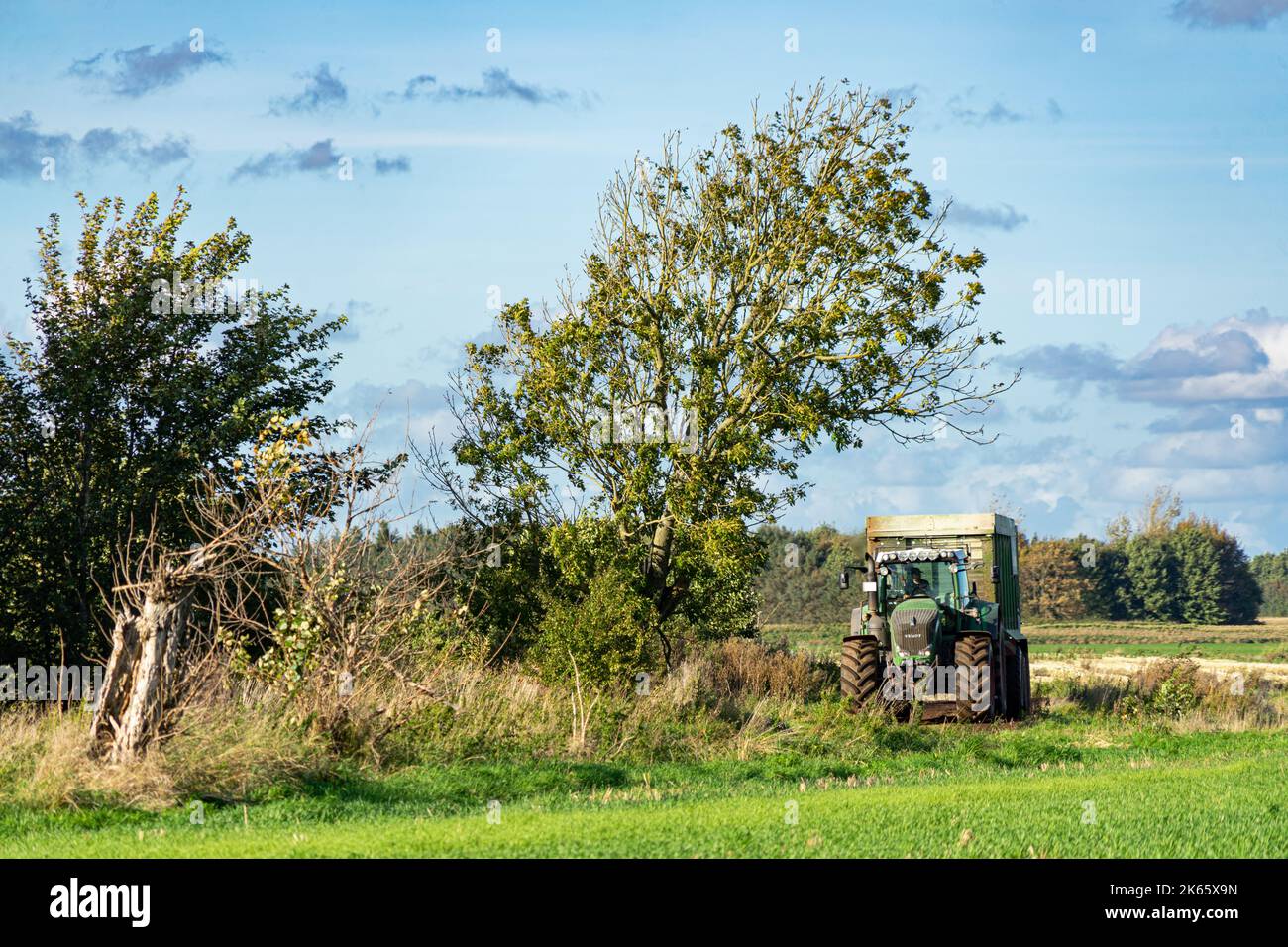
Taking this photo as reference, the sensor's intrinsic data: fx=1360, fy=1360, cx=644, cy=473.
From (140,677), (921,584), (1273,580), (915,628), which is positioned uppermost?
(921,584)

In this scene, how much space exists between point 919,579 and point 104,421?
603 inches

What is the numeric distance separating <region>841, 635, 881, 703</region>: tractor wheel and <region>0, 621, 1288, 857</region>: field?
334 centimetres

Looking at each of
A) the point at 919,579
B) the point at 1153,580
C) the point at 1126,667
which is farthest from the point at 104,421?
the point at 1153,580

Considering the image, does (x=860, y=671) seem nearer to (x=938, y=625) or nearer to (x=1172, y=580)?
(x=938, y=625)

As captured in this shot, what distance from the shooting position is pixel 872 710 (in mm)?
23453

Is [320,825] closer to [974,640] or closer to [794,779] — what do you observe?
[794,779]

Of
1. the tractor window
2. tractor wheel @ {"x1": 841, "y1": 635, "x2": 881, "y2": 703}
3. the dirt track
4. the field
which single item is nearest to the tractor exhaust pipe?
the tractor window

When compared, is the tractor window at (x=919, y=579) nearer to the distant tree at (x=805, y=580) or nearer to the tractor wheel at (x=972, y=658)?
the tractor wheel at (x=972, y=658)

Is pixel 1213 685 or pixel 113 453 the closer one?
pixel 113 453

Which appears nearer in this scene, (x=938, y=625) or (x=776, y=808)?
(x=776, y=808)

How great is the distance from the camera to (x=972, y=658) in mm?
24391

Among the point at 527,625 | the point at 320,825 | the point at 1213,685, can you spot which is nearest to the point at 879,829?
the point at 320,825

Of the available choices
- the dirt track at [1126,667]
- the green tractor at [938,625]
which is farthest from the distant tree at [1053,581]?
the green tractor at [938,625]
